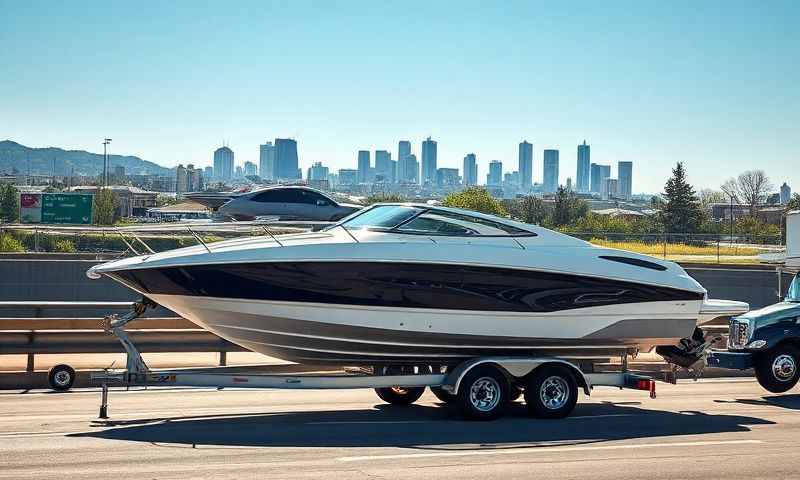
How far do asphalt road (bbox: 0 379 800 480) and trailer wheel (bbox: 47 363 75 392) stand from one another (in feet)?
1.24

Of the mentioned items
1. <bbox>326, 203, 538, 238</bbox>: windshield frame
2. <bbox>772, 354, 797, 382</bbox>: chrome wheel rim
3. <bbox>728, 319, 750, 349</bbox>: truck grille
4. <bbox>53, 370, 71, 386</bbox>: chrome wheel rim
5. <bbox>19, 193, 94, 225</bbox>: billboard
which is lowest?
<bbox>53, 370, 71, 386</bbox>: chrome wheel rim

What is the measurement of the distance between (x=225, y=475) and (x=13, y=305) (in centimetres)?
909

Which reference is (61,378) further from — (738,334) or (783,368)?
(783,368)

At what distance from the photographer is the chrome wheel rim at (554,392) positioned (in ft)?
45.3

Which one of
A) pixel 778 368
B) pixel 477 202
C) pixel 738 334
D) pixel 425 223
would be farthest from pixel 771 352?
pixel 477 202

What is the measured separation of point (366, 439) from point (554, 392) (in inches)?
125

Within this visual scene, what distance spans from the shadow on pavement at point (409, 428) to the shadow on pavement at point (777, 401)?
1623 mm

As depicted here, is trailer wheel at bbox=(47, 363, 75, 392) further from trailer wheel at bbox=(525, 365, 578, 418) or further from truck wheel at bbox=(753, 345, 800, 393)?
truck wheel at bbox=(753, 345, 800, 393)

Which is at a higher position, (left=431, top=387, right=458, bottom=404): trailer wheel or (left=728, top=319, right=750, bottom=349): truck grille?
(left=728, top=319, right=750, bottom=349): truck grille

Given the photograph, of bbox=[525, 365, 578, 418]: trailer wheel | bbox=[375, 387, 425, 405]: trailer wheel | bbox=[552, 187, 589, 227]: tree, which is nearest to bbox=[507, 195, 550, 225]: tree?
bbox=[552, 187, 589, 227]: tree

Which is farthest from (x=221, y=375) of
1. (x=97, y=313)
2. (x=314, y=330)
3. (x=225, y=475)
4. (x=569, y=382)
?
(x=97, y=313)

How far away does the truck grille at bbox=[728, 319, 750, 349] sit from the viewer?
17.2 m

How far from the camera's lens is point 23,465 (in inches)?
386

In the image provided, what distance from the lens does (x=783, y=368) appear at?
1702 cm
